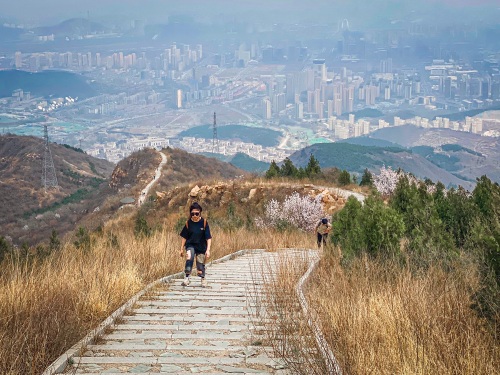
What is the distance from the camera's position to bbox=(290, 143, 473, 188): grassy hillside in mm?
112188

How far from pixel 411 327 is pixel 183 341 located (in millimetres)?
2042

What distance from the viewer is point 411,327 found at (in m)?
5.01

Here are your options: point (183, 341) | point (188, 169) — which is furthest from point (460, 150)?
point (183, 341)

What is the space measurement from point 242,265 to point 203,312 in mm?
6013

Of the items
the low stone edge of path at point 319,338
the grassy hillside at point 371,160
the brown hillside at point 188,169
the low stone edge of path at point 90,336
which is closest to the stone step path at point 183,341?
the low stone edge of path at point 90,336

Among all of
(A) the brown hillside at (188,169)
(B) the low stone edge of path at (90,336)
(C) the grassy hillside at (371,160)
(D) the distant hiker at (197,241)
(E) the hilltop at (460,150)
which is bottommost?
(E) the hilltop at (460,150)

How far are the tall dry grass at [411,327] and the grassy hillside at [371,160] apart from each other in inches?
4094

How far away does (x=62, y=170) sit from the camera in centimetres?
8538

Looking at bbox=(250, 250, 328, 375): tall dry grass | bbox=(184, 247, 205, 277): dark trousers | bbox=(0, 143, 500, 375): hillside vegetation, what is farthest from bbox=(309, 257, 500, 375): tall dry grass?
bbox=(184, 247, 205, 277): dark trousers

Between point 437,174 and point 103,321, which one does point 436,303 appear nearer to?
point 103,321

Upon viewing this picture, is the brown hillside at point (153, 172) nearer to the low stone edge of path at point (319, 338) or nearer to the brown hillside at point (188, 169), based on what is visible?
the brown hillside at point (188, 169)

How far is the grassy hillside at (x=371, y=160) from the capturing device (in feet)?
368

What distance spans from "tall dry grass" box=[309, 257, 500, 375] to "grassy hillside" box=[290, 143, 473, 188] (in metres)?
104

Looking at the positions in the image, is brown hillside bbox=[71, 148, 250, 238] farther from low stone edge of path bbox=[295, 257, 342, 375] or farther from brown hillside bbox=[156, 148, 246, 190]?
low stone edge of path bbox=[295, 257, 342, 375]
